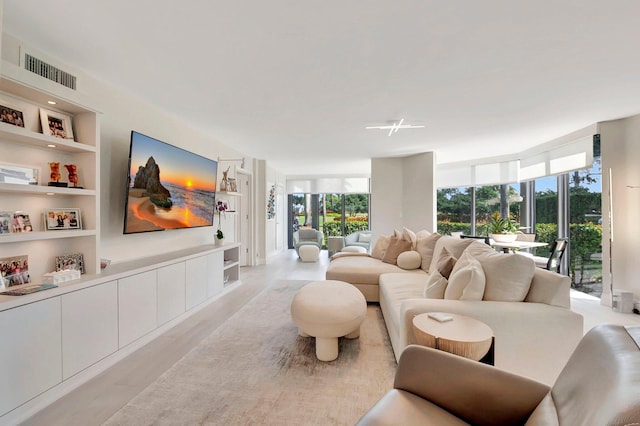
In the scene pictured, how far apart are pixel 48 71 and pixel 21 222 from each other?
1186 mm

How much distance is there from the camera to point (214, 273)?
4020 mm

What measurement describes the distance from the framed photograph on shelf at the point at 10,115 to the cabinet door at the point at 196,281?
6.39 ft

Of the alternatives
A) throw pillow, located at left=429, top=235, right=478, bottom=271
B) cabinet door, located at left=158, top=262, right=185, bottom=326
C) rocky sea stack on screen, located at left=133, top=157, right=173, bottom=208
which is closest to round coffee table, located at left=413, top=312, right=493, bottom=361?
throw pillow, located at left=429, top=235, right=478, bottom=271

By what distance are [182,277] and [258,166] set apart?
13.3 feet

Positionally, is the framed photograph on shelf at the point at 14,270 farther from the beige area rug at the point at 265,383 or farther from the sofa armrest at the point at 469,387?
the sofa armrest at the point at 469,387

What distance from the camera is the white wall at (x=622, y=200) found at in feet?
12.4

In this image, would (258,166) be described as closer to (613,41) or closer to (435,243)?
(435,243)

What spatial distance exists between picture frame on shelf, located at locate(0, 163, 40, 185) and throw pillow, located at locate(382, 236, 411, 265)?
153 inches

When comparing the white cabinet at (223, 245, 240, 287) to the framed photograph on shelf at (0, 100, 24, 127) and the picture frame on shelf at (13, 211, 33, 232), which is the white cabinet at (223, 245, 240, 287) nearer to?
the picture frame on shelf at (13, 211, 33, 232)

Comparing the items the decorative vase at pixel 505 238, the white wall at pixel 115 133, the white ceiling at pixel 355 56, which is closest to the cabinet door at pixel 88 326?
the white wall at pixel 115 133

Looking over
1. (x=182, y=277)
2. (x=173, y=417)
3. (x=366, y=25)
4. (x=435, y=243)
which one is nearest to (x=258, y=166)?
(x=182, y=277)

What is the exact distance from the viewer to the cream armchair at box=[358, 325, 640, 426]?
2.33 ft

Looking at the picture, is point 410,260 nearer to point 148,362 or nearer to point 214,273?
point 214,273

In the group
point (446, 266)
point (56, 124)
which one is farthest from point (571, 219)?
point (56, 124)
